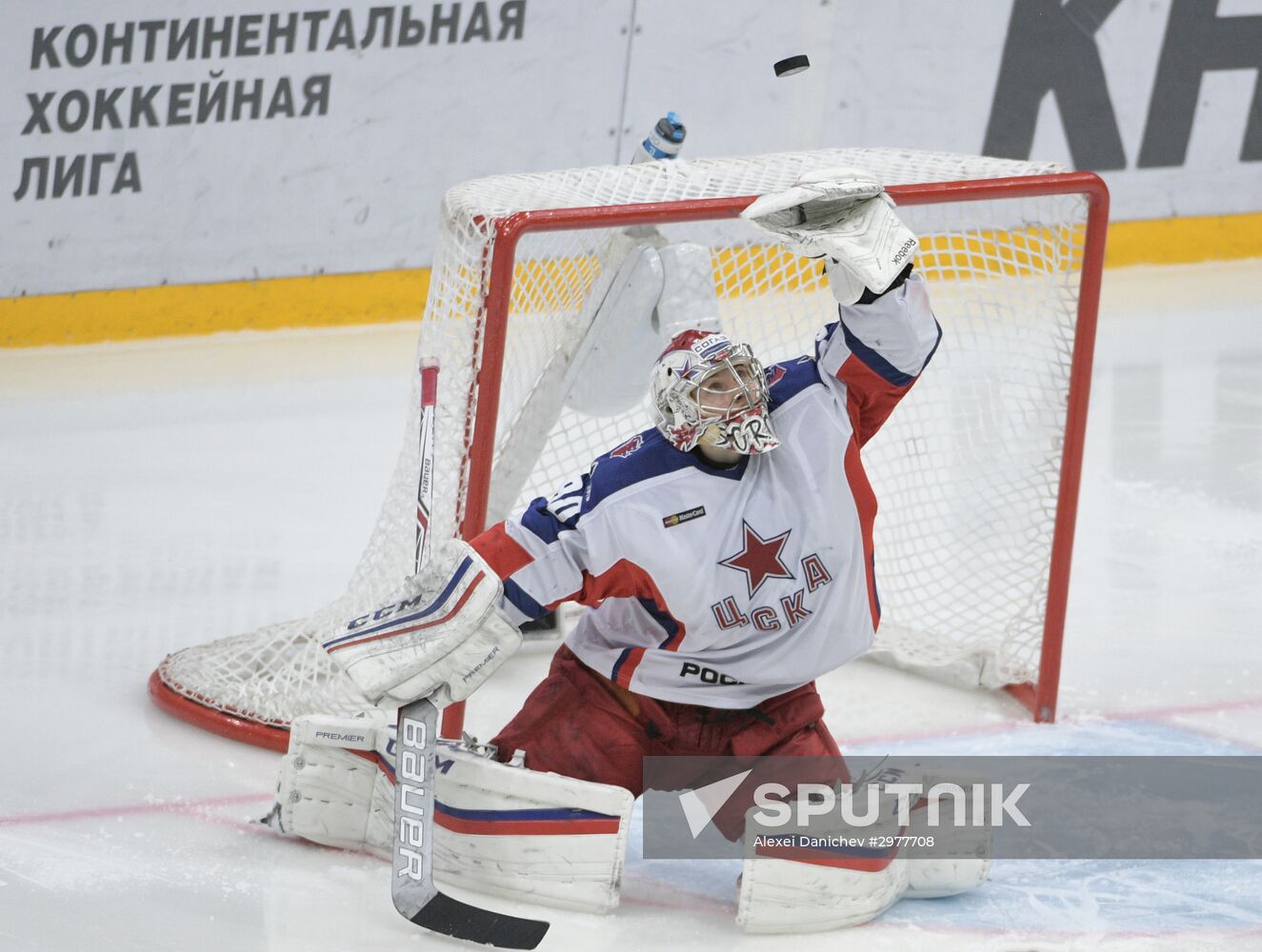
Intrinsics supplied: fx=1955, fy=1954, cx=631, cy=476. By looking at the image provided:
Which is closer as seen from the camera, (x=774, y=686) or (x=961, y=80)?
(x=774, y=686)

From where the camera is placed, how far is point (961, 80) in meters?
6.82

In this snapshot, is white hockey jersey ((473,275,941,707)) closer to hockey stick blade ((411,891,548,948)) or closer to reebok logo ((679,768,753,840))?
reebok logo ((679,768,753,840))

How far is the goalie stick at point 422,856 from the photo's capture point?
2676 millimetres

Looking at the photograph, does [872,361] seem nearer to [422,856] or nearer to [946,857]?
[946,857]

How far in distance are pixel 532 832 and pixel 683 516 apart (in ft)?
1.62

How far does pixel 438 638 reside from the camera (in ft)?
8.79

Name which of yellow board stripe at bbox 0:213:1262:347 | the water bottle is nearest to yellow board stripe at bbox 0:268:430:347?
yellow board stripe at bbox 0:213:1262:347

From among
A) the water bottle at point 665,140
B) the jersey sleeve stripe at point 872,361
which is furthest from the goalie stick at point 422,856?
the water bottle at point 665,140

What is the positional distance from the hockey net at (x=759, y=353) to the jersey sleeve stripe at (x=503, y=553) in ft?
0.99

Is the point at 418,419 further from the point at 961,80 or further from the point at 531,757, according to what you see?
the point at 961,80

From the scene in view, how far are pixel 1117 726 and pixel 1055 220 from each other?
36.2 inches

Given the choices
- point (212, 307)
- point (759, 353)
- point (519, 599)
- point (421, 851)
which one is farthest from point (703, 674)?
point (212, 307)

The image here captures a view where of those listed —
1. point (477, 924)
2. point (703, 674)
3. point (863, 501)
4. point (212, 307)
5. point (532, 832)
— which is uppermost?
point (212, 307)

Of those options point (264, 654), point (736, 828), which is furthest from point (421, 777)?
point (264, 654)
